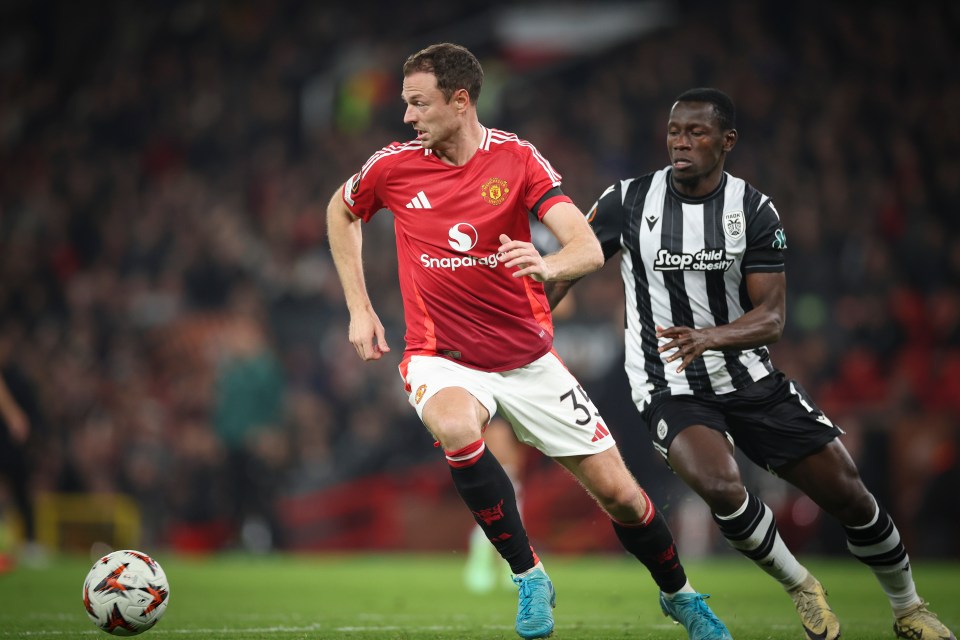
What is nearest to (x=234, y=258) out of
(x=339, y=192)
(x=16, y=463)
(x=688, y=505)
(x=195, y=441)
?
(x=195, y=441)

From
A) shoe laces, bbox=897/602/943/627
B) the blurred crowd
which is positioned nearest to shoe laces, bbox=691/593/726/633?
shoe laces, bbox=897/602/943/627

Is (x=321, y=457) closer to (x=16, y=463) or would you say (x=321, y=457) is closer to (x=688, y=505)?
(x=16, y=463)

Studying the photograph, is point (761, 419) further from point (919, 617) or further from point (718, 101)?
point (718, 101)

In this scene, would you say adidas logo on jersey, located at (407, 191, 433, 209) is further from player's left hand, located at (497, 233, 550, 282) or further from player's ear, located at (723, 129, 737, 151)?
player's ear, located at (723, 129, 737, 151)

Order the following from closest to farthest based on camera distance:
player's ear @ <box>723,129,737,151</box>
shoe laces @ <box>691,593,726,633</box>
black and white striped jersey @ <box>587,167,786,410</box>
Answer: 1. shoe laces @ <box>691,593,726,633</box>
2. black and white striped jersey @ <box>587,167,786,410</box>
3. player's ear @ <box>723,129,737,151</box>

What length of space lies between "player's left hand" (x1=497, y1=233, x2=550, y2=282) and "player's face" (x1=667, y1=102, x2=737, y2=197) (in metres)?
1.27

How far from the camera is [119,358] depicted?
16.7 m

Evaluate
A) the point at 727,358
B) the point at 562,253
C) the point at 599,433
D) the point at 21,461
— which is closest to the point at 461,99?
the point at 562,253

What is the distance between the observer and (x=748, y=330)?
5.61 metres

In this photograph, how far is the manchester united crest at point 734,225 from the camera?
5887 millimetres

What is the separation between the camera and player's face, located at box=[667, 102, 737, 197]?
5910 mm

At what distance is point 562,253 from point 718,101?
4.51 feet

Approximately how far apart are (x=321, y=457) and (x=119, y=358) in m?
3.95

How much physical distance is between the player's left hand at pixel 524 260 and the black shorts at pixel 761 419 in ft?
3.99
